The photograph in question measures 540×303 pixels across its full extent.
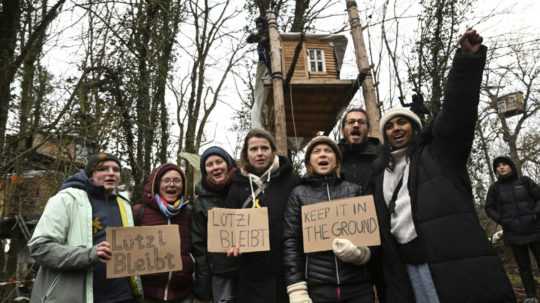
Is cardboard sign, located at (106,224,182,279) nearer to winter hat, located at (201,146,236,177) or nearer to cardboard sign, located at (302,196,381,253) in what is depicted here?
winter hat, located at (201,146,236,177)

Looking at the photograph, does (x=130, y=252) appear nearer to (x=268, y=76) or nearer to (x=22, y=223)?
(x=268, y=76)

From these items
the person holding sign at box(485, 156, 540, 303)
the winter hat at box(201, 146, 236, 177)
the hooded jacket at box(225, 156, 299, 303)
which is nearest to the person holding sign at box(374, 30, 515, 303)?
the hooded jacket at box(225, 156, 299, 303)

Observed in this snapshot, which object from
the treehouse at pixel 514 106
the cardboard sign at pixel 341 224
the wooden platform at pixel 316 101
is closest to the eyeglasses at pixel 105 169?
the cardboard sign at pixel 341 224

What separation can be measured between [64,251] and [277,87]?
8.88ft

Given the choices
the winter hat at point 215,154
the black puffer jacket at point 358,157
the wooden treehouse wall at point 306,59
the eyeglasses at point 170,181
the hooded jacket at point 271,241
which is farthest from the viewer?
the wooden treehouse wall at point 306,59

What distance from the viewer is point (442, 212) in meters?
1.94

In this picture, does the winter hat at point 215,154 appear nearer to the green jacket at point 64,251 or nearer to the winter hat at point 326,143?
the winter hat at point 326,143

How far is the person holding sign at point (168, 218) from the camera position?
2.68 m

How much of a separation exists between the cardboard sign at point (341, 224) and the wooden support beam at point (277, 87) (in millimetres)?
1867

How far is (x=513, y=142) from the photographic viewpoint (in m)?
19.4

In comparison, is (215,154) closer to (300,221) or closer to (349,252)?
(300,221)

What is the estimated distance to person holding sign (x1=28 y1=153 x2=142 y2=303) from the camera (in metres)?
2.28

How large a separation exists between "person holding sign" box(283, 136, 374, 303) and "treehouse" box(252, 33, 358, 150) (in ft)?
7.32

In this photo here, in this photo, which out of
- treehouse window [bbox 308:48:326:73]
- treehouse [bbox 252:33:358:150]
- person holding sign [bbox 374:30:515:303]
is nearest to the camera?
person holding sign [bbox 374:30:515:303]
